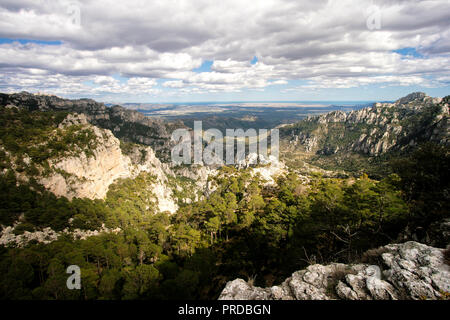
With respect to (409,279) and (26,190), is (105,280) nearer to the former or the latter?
(409,279)

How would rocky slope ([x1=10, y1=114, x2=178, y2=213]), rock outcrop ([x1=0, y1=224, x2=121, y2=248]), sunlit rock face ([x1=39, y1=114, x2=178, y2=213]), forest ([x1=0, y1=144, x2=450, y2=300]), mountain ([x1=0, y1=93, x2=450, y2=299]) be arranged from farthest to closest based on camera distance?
sunlit rock face ([x1=39, y1=114, x2=178, y2=213]) → rocky slope ([x1=10, y1=114, x2=178, y2=213]) → rock outcrop ([x1=0, y1=224, x2=121, y2=248]) → forest ([x1=0, y1=144, x2=450, y2=300]) → mountain ([x1=0, y1=93, x2=450, y2=299])

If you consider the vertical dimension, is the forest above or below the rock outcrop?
above

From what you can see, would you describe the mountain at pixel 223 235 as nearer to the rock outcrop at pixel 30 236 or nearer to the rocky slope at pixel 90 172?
the rock outcrop at pixel 30 236

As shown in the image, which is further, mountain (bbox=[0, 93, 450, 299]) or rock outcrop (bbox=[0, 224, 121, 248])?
rock outcrop (bbox=[0, 224, 121, 248])

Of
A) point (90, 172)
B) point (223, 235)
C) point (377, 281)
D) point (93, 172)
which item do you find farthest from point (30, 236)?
point (377, 281)

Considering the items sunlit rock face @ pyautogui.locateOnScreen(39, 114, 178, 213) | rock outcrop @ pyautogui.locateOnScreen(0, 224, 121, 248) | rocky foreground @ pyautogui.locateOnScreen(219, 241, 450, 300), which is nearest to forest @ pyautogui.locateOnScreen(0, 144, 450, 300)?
rocky foreground @ pyautogui.locateOnScreen(219, 241, 450, 300)

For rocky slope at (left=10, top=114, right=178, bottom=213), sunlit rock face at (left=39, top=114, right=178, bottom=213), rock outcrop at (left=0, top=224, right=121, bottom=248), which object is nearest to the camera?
rock outcrop at (left=0, top=224, right=121, bottom=248)

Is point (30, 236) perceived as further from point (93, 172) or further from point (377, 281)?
point (377, 281)

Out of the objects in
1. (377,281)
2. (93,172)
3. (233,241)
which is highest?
(377,281)

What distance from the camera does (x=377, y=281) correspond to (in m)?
10.8

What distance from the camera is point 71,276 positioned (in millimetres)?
33906

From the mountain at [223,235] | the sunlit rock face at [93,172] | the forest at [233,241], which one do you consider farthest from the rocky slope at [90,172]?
the forest at [233,241]

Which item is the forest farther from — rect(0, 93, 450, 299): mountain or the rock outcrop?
the rock outcrop

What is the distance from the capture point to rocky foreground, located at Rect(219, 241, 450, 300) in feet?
32.7
